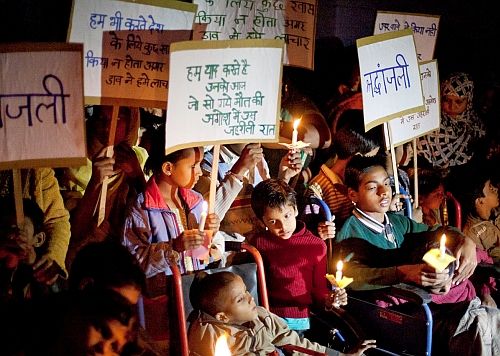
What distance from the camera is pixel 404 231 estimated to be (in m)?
5.00

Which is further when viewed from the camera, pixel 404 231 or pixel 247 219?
pixel 404 231

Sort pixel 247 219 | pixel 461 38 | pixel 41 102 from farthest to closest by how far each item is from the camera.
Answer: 1. pixel 461 38
2. pixel 247 219
3. pixel 41 102

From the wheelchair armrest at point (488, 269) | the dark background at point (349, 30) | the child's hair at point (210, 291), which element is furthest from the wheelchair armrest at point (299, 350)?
the dark background at point (349, 30)

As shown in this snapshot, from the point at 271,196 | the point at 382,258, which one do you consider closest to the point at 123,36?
the point at 271,196

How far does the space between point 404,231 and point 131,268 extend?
2186 millimetres

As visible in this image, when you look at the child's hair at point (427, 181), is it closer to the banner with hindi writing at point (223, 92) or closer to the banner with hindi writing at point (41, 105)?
the banner with hindi writing at point (223, 92)

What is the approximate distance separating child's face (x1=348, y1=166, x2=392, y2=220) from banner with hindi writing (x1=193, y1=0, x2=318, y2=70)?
0.90m

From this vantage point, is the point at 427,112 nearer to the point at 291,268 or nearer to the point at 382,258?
the point at 382,258

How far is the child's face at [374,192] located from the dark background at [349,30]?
2.20 metres

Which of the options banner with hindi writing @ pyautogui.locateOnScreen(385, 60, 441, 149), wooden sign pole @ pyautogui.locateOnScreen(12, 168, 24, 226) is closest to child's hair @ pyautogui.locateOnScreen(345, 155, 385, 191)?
banner with hindi writing @ pyautogui.locateOnScreen(385, 60, 441, 149)

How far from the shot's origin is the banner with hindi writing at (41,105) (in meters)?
3.42

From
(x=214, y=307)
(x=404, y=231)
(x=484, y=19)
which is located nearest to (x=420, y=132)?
(x=404, y=231)

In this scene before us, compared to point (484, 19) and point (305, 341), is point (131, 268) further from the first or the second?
point (484, 19)

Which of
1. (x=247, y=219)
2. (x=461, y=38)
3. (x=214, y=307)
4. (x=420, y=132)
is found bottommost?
(x=214, y=307)
